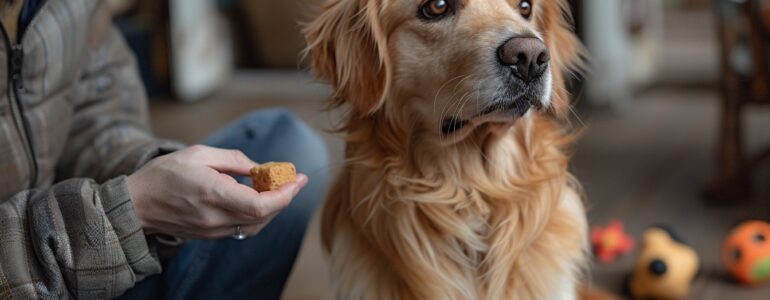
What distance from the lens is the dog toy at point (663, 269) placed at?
81.4 inches

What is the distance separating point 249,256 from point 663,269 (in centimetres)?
98

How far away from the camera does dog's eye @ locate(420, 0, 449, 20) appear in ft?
4.45

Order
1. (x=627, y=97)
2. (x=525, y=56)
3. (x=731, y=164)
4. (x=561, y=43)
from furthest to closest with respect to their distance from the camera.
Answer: (x=627, y=97) → (x=731, y=164) → (x=561, y=43) → (x=525, y=56)

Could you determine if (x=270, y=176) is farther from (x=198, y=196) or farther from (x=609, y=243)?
(x=609, y=243)

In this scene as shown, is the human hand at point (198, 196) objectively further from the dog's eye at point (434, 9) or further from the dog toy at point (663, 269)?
the dog toy at point (663, 269)

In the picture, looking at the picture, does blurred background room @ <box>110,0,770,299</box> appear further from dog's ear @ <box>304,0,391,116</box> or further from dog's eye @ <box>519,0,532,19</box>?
dog's eye @ <box>519,0,532,19</box>

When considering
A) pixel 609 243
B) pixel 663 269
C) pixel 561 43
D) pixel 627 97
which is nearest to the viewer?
pixel 561 43

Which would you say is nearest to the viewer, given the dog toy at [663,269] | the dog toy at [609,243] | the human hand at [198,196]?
the human hand at [198,196]

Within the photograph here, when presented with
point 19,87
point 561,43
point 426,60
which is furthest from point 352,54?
point 19,87

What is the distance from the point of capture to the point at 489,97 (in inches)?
50.3

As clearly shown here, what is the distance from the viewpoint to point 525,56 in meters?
1.25

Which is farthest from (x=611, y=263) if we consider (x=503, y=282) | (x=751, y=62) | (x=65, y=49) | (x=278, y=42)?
(x=278, y=42)

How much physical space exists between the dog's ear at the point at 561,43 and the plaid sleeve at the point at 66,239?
70 centimetres

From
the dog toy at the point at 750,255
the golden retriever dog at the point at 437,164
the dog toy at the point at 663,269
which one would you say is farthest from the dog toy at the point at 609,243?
the golden retriever dog at the point at 437,164
